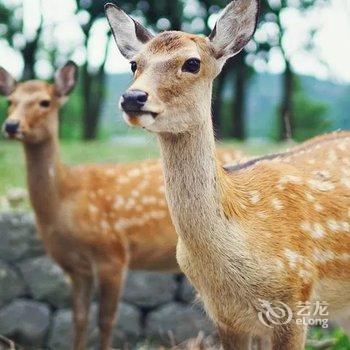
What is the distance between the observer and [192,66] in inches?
124

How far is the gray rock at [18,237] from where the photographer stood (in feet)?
22.6

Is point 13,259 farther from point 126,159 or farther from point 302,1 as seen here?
point 302,1

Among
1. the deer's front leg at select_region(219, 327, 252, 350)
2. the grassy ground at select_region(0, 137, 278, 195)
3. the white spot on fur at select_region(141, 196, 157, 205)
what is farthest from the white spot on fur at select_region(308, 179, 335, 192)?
the grassy ground at select_region(0, 137, 278, 195)

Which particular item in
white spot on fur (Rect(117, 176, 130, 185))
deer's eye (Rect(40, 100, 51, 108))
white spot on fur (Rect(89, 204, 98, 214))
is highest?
deer's eye (Rect(40, 100, 51, 108))

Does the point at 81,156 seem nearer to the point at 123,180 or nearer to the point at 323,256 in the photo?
the point at 123,180

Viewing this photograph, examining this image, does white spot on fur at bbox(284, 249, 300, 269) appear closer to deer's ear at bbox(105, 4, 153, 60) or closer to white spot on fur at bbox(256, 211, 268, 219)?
white spot on fur at bbox(256, 211, 268, 219)

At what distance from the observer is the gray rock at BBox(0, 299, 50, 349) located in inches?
271

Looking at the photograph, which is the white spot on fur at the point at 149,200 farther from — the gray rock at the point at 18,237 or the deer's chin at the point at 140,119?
the deer's chin at the point at 140,119

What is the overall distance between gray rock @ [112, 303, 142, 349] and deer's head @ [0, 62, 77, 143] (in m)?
1.83

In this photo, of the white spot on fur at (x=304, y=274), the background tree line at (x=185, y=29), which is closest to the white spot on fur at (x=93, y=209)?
the white spot on fur at (x=304, y=274)

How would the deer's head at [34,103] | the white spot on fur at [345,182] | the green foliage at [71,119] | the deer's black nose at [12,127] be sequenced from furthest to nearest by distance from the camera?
the green foliage at [71,119]
the deer's head at [34,103]
the deer's black nose at [12,127]
the white spot on fur at [345,182]

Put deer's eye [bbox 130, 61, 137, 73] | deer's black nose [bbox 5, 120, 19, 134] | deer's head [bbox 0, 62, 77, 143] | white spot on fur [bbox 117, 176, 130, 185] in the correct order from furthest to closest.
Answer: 1. white spot on fur [bbox 117, 176, 130, 185]
2. deer's head [bbox 0, 62, 77, 143]
3. deer's black nose [bbox 5, 120, 19, 134]
4. deer's eye [bbox 130, 61, 137, 73]

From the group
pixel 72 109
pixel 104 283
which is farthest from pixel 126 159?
pixel 72 109

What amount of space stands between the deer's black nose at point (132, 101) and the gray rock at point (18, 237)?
4263 mm
